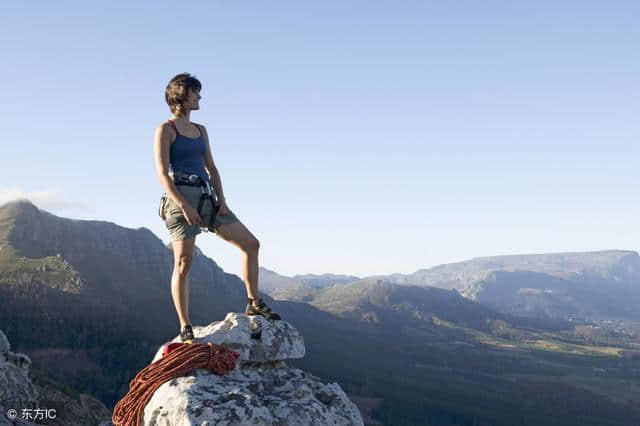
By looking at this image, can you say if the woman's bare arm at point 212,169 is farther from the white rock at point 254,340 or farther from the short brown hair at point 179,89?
the white rock at point 254,340

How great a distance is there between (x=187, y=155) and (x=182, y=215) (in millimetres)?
1147

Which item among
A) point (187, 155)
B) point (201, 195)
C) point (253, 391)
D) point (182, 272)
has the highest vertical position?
point (187, 155)

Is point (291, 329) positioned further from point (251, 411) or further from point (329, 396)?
point (251, 411)

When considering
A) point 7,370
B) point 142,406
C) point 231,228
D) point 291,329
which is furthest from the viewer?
point 7,370

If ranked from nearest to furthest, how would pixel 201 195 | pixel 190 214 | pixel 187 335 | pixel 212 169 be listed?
pixel 190 214, pixel 201 195, pixel 187 335, pixel 212 169

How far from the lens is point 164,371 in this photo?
8.77 meters

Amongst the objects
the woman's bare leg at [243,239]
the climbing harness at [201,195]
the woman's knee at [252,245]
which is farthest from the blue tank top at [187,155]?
the woman's knee at [252,245]

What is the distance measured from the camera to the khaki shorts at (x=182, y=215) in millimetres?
9961

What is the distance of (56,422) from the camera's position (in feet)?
69.3

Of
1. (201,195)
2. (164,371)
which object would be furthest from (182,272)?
(164,371)

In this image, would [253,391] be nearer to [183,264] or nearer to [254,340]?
[254,340]

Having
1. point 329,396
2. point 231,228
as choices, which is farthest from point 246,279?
point 329,396

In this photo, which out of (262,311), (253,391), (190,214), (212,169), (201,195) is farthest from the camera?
(262,311)

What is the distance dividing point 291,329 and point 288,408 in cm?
279
